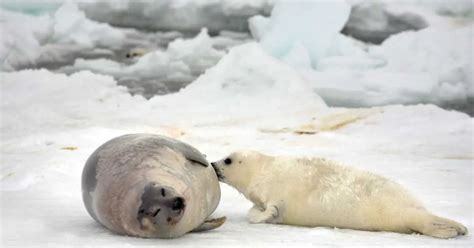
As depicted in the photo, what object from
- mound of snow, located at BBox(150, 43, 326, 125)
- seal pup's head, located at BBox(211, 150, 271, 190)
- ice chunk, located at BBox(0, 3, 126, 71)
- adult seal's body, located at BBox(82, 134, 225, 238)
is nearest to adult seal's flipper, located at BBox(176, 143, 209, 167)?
adult seal's body, located at BBox(82, 134, 225, 238)

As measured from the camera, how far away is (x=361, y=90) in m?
8.87

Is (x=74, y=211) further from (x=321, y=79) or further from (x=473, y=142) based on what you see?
(x=321, y=79)

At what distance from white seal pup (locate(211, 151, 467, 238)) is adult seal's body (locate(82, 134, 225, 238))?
0.98 feet

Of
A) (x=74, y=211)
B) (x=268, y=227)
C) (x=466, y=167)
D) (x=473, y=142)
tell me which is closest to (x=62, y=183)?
(x=74, y=211)

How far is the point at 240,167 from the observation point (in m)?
3.40

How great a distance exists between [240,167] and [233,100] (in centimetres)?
375

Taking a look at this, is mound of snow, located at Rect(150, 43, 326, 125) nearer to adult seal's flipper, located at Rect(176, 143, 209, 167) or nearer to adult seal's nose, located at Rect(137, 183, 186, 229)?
adult seal's flipper, located at Rect(176, 143, 209, 167)

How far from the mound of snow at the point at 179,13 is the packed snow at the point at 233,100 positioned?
0.03 m

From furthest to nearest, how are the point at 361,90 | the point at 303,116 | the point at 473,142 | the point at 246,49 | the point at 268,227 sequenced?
the point at 361,90
the point at 246,49
the point at 303,116
the point at 473,142
the point at 268,227

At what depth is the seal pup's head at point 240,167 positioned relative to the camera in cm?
336

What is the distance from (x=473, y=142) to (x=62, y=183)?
295cm

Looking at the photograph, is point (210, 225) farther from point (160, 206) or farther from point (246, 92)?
point (246, 92)

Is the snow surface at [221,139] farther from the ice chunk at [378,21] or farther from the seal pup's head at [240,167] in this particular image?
the ice chunk at [378,21]

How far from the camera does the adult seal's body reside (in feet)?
7.95
